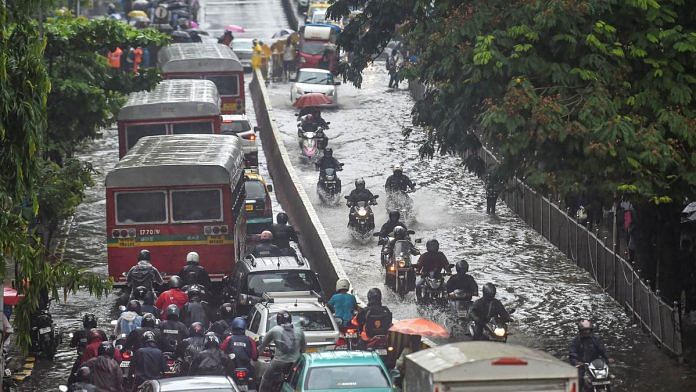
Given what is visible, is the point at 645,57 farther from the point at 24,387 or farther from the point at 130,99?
the point at 130,99

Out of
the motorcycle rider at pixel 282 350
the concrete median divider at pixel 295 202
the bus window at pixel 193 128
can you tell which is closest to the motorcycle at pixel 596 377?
the motorcycle rider at pixel 282 350

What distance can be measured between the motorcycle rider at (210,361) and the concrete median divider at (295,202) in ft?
27.9

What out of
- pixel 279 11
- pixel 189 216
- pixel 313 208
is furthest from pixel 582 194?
pixel 279 11

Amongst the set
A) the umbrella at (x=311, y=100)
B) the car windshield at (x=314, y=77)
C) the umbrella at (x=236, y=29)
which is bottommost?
the umbrella at (x=311, y=100)

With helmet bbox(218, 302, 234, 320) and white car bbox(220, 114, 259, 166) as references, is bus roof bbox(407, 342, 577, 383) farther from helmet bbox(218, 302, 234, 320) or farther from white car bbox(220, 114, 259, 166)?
white car bbox(220, 114, 259, 166)

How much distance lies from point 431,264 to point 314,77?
1156 inches

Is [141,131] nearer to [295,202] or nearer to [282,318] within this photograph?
[295,202]

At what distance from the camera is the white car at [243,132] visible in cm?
4194

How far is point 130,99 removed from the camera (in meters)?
36.0

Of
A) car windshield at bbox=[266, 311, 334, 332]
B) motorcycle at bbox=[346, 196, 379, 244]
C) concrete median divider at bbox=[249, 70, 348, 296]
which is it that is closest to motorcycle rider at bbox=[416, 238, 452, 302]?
concrete median divider at bbox=[249, 70, 348, 296]

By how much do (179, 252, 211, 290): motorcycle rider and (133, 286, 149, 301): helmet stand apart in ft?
3.21

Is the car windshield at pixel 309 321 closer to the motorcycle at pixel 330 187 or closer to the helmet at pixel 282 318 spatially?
the helmet at pixel 282 318

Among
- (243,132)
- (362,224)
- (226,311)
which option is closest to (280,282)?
(226,311)

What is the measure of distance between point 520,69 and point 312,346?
494cm
